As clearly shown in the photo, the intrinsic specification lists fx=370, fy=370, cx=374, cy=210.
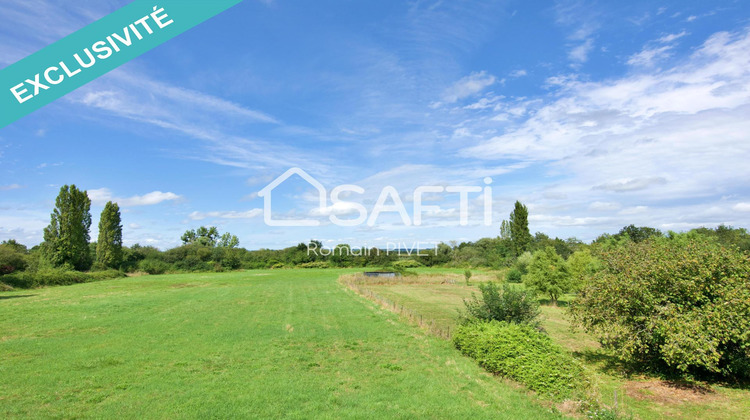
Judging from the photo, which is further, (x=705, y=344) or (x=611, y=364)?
(x=611, y=364)

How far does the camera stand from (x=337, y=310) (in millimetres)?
24094

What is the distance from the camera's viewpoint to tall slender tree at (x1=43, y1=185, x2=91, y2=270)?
51750 millimetres

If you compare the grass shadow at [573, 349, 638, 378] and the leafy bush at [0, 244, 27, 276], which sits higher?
the leafy bush at [0, 244, 27, 276]

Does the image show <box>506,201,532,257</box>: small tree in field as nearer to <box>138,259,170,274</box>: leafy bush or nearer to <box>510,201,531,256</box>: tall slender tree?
<box>510,201,531,256</box>: tall slender tree

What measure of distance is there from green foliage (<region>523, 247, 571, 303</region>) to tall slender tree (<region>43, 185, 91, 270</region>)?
197 ft

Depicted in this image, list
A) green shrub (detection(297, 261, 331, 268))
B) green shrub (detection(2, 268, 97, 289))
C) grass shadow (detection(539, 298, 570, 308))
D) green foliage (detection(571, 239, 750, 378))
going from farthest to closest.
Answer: green shrub (detection(297, 261, 331, 268)) < green shrub (detection(2, 268, 97, 289)) < grass shadow (detection(539, 298, 570, 308)) < green foliage (detection(571, 239, 750, 378))

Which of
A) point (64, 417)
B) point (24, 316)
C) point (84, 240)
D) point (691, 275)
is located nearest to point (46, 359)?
point (64, 417)

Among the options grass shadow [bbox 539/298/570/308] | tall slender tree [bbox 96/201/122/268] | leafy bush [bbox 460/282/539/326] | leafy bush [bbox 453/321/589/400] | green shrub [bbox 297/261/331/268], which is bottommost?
grass shadow [bbox 539/298/570/308]

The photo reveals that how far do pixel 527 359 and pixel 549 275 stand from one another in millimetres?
20940

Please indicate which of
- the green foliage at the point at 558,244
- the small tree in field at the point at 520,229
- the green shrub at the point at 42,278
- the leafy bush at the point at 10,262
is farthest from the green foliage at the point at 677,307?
the small tree in field at the point at 520,229

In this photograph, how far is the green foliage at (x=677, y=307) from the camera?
29.6ft

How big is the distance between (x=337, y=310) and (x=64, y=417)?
17.1 metres

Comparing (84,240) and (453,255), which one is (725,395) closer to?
(84,240)

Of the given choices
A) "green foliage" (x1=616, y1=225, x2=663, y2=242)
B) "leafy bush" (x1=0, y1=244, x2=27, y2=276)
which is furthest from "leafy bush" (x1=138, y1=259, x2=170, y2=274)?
"green foliage" (x1=616, y1=225, x2=663, y2=242)
